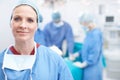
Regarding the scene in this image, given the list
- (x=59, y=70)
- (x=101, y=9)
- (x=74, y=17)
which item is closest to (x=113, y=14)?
(x=101, y=9)

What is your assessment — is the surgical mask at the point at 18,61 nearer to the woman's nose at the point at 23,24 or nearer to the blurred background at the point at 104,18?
the woman's nose at the point at 23,24

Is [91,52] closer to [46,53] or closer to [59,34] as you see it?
[59,34]

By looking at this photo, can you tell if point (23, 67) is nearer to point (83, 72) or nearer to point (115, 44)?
point (83, 72)

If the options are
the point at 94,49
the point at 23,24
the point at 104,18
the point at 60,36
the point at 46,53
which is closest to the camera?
the point at 23,24

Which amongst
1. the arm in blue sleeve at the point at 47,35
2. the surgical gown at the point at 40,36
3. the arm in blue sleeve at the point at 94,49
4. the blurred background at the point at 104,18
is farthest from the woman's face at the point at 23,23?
the blurred background at the point at 104,18

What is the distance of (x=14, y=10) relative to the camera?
40.6 inches

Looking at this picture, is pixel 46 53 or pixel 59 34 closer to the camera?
pixel 46 53

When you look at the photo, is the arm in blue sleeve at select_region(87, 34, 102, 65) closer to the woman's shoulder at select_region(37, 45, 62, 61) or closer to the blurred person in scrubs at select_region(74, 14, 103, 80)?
→ the blurred person in scrubs at select_region(74, 14, 103, 80)

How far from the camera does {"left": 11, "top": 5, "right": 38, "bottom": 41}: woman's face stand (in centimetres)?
100

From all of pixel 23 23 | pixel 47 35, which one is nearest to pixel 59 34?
pixel 47 35

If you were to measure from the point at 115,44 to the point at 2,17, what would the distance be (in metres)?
3.14

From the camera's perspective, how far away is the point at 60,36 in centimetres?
288

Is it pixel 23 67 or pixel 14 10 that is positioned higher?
pixel 14 10

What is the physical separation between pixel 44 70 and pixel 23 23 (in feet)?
0.83
